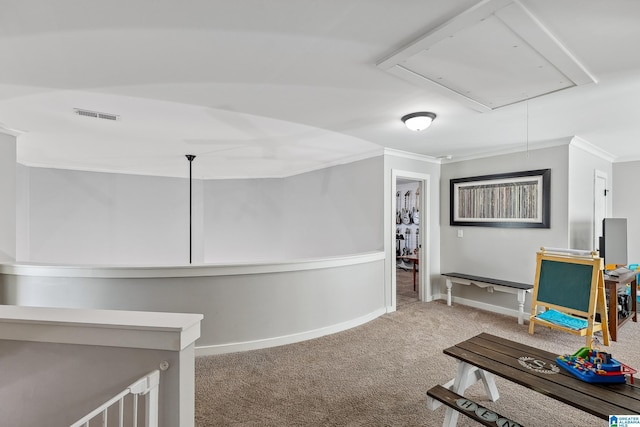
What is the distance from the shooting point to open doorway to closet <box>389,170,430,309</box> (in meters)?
4.48

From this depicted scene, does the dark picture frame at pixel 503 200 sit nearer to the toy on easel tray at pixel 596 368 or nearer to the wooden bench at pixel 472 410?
the toy on easel tray at pixel 596 368

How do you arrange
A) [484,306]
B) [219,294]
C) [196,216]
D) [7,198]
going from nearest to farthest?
1. [219,294]
2. [7,198]
3. [484,306]
4. [196,216]

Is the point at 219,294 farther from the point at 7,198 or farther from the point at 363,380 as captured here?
the point at 7,198

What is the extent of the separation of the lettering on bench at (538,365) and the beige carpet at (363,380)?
1.59ft

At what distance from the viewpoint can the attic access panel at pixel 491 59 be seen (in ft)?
4.82

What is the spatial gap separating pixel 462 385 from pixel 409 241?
600cm

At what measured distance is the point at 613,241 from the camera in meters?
3.66

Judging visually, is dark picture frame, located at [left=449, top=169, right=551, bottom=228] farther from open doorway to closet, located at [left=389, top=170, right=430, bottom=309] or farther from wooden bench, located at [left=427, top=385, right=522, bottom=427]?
wooden bench, located at [left=427, top=385, right=522, bottom=427]

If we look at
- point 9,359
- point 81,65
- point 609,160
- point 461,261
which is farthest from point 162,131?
point 609,160

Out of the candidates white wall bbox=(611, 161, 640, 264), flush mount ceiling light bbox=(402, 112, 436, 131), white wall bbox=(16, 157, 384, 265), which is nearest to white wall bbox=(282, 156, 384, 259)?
white wall bbox=(16, 157, 384, 265)

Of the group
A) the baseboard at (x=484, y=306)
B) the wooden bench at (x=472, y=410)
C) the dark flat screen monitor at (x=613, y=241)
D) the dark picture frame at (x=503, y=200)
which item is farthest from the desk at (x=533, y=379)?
the dark flat screen monitor at (x=613, y=241)

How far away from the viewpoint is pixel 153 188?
6.10m

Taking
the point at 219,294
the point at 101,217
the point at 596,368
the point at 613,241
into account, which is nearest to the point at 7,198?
the point at 219,294

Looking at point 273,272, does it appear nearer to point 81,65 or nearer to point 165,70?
point 165,70
